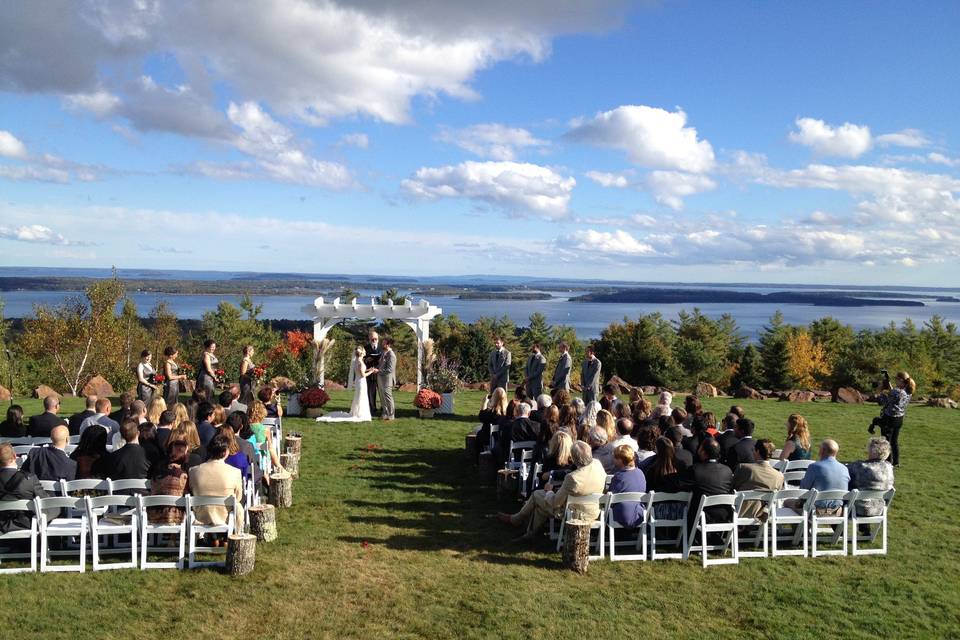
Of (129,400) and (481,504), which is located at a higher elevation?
(129,400)

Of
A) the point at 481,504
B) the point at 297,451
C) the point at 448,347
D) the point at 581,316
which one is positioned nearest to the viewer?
the point at 481,504

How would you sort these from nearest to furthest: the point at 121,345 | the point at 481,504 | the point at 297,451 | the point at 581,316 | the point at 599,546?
1. the point at 599,546
2. the point at 481,504
3. the point at 297,451
4. the point at 121,345
5. the point at 581,316

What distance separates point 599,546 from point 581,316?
607 ft

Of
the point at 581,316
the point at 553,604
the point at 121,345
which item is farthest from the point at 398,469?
the point at 581,316

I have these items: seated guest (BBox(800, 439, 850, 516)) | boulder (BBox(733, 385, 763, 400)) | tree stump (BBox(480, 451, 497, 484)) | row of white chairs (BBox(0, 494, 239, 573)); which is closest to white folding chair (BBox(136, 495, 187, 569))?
row of white chairs (BBox(0, 494, 239, 573))

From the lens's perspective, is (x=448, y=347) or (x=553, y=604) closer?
(x=553, y=604)

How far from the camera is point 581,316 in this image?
7490 inches

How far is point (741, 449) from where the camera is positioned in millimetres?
8062

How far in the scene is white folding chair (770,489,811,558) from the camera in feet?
23.1

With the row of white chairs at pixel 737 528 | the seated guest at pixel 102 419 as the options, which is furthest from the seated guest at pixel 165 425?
the row of white chairs at pixel 737 528

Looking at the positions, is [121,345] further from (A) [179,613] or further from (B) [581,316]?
(B) [581,316]

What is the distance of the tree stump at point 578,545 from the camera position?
664cm

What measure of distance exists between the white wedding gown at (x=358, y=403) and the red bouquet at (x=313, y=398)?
35 cm

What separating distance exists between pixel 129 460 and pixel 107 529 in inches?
37.8
